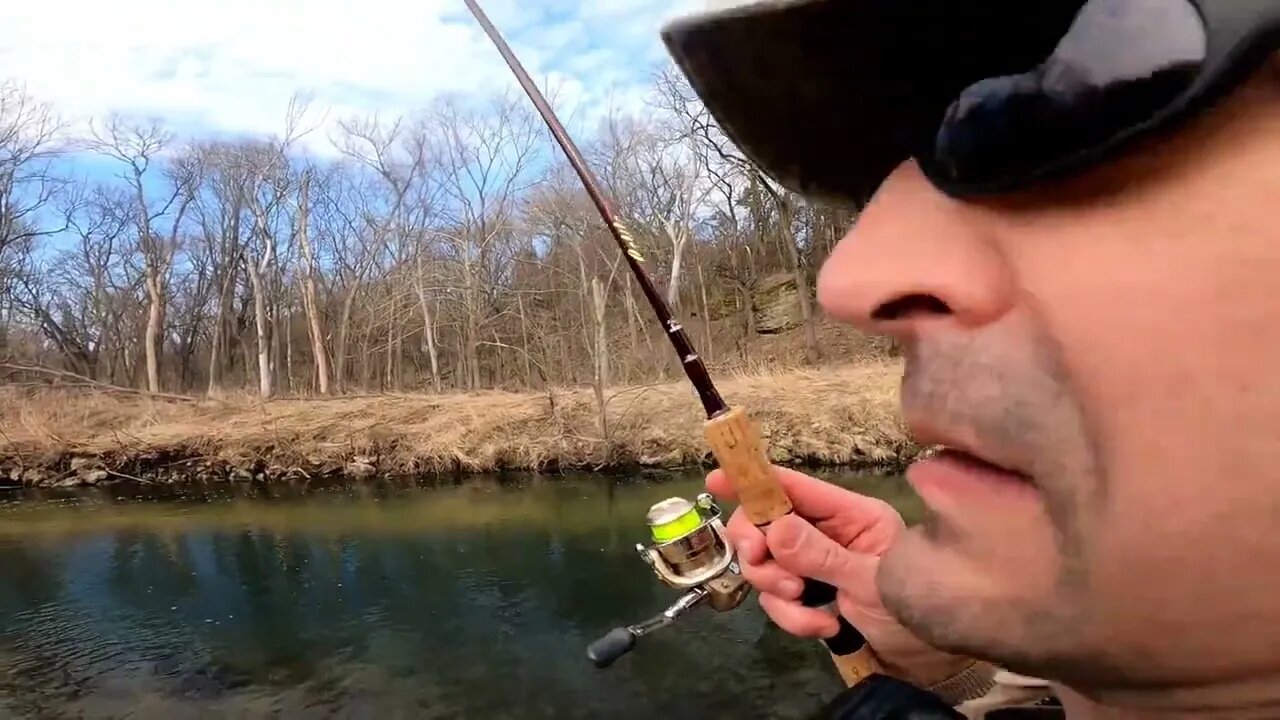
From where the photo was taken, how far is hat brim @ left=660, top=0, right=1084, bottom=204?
1.57ft

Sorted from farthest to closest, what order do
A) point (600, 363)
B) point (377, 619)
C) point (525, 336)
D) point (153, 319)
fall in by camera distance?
1. point (153, 319)
2. point (525, 336)
3. point (600, 363)
4. point (377, 619)

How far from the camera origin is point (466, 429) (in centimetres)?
1298

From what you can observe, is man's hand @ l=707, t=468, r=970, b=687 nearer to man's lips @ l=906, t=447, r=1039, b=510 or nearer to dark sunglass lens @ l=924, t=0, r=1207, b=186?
man's lips @ l=906, t=447, r=1039, b=510

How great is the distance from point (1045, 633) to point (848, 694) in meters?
0.39

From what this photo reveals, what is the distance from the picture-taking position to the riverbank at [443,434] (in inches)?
461

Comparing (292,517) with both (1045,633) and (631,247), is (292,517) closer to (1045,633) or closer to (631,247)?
(631,247)

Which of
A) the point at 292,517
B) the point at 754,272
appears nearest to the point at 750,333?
the point at 754,272

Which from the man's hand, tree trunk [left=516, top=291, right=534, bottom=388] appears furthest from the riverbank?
the man's hand

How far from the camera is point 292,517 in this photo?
1073 centimetres

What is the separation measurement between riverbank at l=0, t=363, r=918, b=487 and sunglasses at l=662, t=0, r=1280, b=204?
34.8ft

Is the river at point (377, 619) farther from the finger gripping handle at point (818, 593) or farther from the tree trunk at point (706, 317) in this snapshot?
→ the tree trunk at point (706, 317)

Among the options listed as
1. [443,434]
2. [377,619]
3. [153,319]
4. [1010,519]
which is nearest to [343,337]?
[153,319]

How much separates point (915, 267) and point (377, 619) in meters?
7.41

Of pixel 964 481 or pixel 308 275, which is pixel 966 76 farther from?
pixel 308 275
